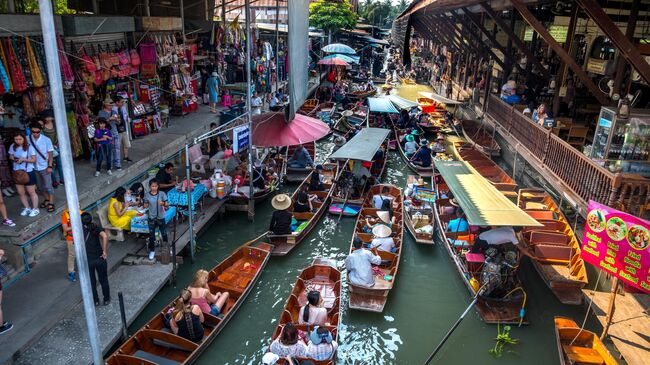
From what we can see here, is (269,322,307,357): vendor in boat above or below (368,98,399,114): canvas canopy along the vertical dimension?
below

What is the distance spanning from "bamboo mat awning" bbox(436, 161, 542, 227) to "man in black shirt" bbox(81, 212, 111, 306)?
714 centimetres

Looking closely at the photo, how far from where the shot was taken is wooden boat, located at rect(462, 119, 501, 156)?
62.5ft

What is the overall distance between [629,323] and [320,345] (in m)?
5.55

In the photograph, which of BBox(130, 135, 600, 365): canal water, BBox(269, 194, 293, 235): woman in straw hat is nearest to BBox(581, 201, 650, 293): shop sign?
BBox(130, 135, 600, 365): canal water

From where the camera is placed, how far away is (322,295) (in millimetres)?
9562

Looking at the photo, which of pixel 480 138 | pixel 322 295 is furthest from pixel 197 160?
pixel 480 138

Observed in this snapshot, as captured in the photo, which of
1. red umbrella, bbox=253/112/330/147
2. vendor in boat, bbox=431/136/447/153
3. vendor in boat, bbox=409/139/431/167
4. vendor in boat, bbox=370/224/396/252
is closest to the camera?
vendor in boat, bbox=370/224/396/252

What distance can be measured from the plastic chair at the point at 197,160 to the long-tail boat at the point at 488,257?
7589mm

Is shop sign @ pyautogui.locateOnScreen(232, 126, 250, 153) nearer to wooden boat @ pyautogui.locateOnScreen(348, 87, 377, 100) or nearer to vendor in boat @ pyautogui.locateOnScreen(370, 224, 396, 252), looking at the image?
vendor in boat @ pyautogui.locateOnScreen(370, 224, 396, 252)

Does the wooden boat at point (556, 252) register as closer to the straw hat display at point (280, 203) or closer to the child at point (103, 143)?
the straw hat display at point (280, 203)

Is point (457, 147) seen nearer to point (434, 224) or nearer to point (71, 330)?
point (434, 224)

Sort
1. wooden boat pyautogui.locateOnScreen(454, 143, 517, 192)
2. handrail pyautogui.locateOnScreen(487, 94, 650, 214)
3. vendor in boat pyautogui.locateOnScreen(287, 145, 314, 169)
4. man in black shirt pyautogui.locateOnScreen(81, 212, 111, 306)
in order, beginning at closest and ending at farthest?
man in black shirt pyautogui.locateOnScreen(81, 212, 111, 306) → handrail pyautogui.locateOnScreen(487, 94, 650, 214) → wooden boat pyautogui.locateOnScreen(454, 143, 517, 192) → vendor in boat pyautogui.locateOnScreen(287, 145, 314, 169)

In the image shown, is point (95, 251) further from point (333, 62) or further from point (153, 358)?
point (333, 62)

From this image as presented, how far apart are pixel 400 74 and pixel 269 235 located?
115 feet
